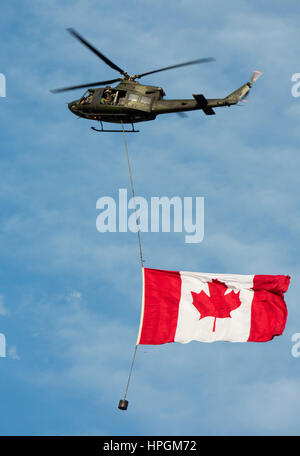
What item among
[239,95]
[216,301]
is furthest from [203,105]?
[216,301]

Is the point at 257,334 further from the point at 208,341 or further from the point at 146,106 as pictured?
the point at 146,106

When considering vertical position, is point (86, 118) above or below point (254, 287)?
above

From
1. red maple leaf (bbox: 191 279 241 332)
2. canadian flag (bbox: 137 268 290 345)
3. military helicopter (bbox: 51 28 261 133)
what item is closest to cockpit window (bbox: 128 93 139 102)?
military helicopter (bbox: 51 28 261 133)

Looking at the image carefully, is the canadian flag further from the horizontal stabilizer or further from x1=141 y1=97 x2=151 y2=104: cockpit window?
x1=141 y1=97 x2=151 y2=104: cockpit window

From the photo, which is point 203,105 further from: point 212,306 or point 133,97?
point 212,306

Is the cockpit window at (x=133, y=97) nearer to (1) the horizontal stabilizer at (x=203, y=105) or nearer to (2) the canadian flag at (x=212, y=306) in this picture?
(1) the horizontal stabilizer at (x=203, y=105)

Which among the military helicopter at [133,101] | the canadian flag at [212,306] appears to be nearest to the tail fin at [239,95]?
the military helicopter at [133,101]
